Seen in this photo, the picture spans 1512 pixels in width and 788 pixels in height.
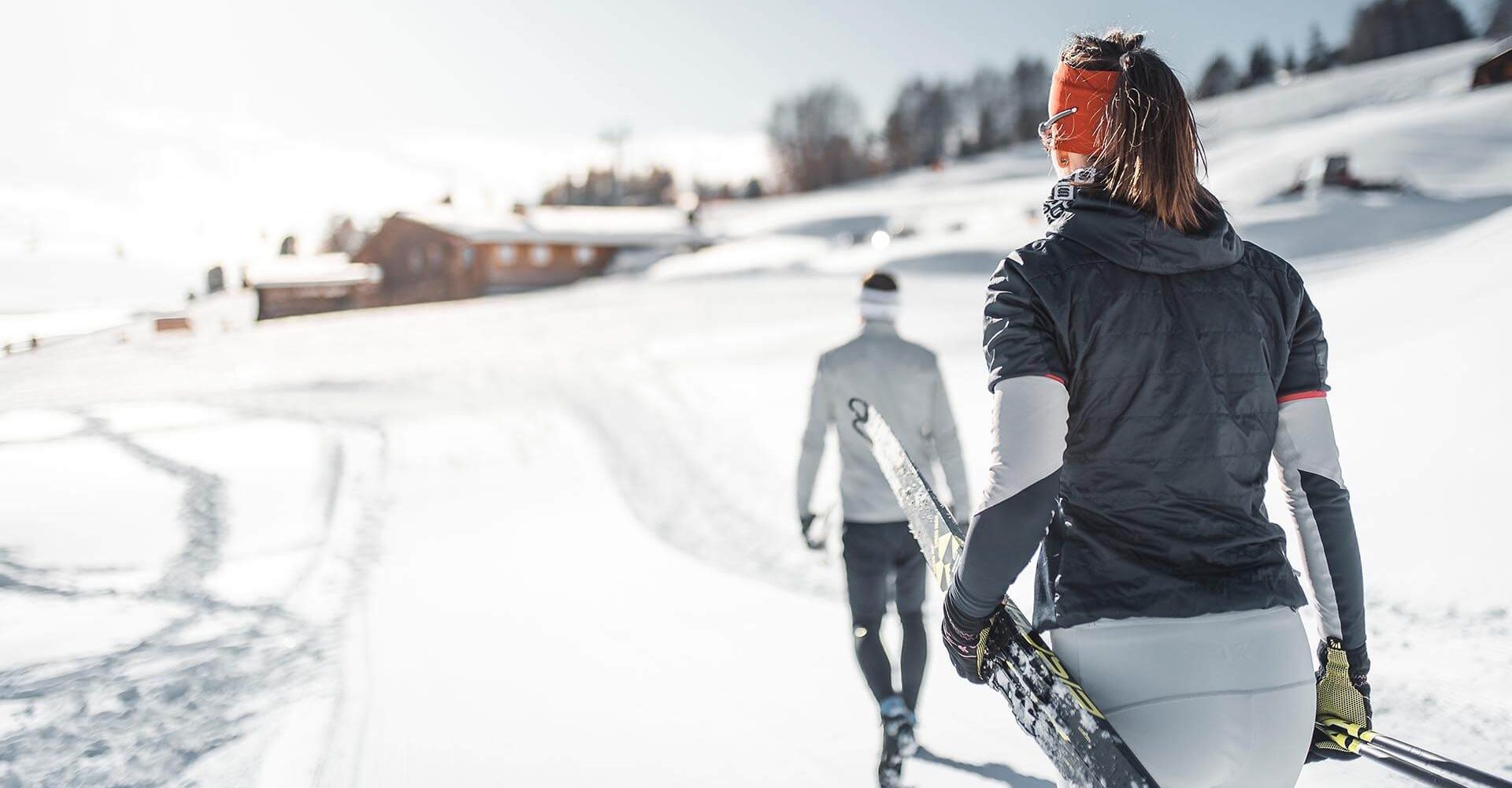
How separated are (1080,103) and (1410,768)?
1481 millimetres

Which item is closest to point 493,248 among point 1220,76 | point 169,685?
point 169,685

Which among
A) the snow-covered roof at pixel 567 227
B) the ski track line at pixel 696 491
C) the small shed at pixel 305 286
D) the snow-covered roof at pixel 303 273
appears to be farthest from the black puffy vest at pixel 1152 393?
the snow-covered roof at pixel 567 227

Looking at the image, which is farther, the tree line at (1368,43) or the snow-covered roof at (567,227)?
the tree line at (1368,43)

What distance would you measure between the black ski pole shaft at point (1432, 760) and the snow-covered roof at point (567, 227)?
36535 mm

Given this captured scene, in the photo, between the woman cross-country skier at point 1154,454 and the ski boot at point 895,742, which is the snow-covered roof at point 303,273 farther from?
the woman cross-country skier at point 1154,454

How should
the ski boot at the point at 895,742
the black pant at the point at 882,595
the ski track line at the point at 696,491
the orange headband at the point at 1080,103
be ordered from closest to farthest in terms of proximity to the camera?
1. the orange headband at the point at 1080,103
2. the ski boot at the point at 895,742
3. the black pant at the point at 882,595
4. the ski track line at the point at 696,491

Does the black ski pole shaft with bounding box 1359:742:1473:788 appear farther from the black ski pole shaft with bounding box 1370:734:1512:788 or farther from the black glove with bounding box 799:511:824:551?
the black glove with bounding box 799:511:824:551

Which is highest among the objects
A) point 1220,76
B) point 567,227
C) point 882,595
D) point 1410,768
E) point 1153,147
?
point 1220,76

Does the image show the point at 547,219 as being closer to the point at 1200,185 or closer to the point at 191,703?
the point at 191,703

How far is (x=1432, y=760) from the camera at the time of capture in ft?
5.84

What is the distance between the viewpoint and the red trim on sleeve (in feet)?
5.32

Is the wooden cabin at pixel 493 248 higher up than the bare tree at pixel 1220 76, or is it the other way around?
the bare tree at pixel 1220 76

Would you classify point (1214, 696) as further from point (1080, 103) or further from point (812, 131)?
point (812, 131)

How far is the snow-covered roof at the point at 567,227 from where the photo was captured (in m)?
36.7
